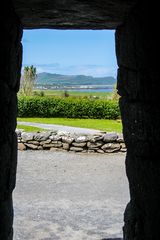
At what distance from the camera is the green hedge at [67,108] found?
22.3m

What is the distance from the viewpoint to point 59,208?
704 cm

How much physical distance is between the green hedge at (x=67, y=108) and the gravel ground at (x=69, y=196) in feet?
33.9

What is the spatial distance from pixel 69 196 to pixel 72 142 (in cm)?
444

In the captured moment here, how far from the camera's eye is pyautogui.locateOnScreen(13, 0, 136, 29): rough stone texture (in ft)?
9.43

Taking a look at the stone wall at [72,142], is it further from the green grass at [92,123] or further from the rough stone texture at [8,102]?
the rough stone texture at [8,102]

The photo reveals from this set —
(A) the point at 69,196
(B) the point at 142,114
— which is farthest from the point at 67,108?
(B) the point at 142,114

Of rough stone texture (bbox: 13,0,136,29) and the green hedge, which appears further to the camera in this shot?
the green hedge

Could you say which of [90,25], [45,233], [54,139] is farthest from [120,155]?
[90,25]

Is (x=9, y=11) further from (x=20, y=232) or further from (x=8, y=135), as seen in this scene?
(x=20, y=232)

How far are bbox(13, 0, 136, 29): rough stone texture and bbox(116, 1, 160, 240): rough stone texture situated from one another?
13 centimetres

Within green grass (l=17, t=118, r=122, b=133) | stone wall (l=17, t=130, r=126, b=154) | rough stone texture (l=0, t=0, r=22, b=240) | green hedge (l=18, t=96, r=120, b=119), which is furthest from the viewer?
green hedge (l=18, t=96, r=120, b=119)

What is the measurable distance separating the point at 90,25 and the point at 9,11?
1.01m

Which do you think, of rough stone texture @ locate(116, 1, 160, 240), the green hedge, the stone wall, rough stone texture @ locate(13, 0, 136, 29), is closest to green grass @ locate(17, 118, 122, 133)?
the green hedge

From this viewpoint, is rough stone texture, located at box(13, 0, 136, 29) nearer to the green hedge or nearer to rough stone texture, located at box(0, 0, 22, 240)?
rough stone texture, located at box(0, 0, 22, 240)
